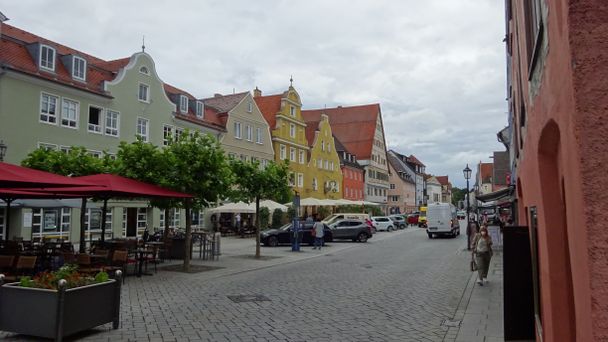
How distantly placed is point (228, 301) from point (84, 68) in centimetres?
2358

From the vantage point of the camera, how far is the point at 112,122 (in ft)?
103

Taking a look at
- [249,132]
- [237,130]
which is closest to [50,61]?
[237,130]

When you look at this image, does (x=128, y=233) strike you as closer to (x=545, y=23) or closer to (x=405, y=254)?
(x=405, y=254)

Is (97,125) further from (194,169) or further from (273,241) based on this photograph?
(194,169)

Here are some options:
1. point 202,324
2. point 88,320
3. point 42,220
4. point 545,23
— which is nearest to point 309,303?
point 202,324

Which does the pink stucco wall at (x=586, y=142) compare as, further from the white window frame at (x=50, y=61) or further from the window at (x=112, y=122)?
the window at (x=112, y=122)

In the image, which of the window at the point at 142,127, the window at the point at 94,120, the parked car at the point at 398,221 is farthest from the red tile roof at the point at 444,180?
the window at the point at 94,120

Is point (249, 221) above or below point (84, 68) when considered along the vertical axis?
below

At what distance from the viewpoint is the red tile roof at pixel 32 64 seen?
25312 millimetres

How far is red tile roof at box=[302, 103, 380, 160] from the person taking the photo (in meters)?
79.5

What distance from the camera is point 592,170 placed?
2.24m

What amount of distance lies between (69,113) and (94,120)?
Result: 2.01m

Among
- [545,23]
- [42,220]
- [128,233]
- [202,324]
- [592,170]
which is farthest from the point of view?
[128,233]

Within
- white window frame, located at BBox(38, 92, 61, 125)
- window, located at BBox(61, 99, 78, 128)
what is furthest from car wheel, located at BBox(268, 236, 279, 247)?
white window frame, located at BBox(38, 92, 61, 125)
